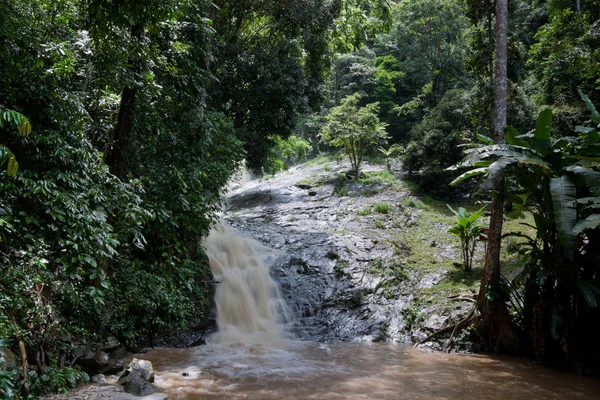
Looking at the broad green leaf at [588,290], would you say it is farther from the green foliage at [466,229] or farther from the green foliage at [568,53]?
the green foliage at [568,53]

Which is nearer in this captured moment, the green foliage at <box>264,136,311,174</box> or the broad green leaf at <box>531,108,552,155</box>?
the broad green leaf at <box>531,108,552,155</box>

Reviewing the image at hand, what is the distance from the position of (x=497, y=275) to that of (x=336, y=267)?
16.6 feet

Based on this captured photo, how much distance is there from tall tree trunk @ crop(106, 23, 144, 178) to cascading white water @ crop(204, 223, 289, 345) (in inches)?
176

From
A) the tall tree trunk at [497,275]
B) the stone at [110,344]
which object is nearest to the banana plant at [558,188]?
the tall tree trunk at [497,275]

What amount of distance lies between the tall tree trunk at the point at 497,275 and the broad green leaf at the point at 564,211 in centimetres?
109

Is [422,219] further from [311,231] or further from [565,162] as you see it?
[565,162]

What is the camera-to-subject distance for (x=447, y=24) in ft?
89.1

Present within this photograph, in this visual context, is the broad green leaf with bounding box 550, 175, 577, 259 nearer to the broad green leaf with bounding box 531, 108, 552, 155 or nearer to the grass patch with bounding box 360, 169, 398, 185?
the broad green leaf with bounding box 531, 108, 552, 155

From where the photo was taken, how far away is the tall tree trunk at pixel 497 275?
7.55 meters

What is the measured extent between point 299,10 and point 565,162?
10820mm

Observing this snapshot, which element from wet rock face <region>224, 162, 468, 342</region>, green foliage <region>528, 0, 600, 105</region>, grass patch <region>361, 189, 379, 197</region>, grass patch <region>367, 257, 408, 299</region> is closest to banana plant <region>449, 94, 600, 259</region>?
wet rock face <region>224, 162, 468, 342</region>

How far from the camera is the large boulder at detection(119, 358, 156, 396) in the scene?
535 centimetres

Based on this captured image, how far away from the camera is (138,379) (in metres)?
5.46

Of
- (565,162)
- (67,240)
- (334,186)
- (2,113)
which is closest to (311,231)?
(334,186)
